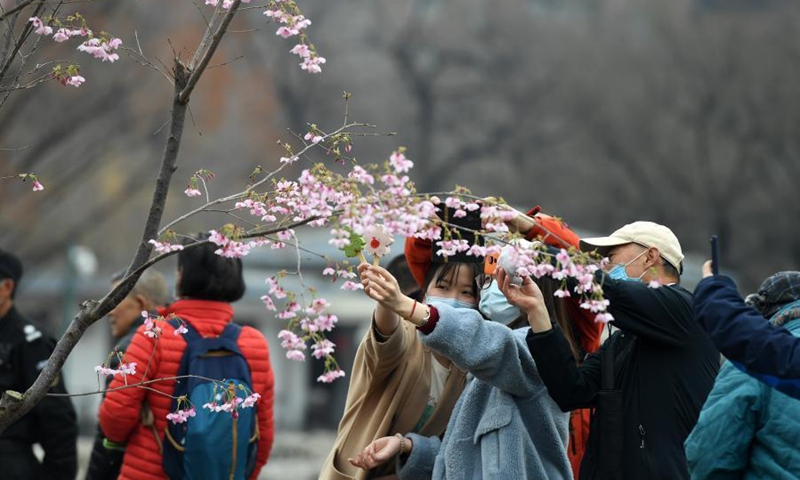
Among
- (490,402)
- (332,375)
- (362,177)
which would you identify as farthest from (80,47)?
(490,402)

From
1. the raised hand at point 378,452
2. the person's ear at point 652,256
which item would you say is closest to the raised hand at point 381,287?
the raised hand at point 378,452

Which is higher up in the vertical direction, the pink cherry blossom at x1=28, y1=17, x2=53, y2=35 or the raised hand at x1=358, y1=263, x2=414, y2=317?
the pink cherry blossom at x1=28, y1=17, x2=53, y2=35

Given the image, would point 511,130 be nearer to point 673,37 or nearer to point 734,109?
point 673,37

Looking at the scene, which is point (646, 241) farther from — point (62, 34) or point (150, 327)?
point (62, 34)

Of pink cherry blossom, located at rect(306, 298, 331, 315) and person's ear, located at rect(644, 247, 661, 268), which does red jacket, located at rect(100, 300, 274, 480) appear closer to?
pink cherry blossom, located at rect(306, 298, 331, 315)

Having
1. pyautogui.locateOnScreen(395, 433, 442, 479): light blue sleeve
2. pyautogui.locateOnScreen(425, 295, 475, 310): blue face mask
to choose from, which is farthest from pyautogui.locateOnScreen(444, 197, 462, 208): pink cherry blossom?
pyautogui.locateOnScreen(395, 433, 442, 479): light blue sleeve

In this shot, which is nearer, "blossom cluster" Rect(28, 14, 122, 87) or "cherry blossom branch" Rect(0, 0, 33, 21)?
"cherry blossom branch" Rect(0, 0, 33, 21)

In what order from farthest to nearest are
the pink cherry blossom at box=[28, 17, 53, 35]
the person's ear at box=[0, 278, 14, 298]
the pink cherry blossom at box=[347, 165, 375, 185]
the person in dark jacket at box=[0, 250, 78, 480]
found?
the person's ear at box=[0, 278, 14, 298]
the person in dark jacket at box=[0, 250, 78, 480]
the pink cherry blossom at box=[28, 17, 53, 35]
the pink cherry blossom at box=[347, 165, 375, 185]

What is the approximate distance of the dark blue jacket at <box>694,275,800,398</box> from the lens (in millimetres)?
3812

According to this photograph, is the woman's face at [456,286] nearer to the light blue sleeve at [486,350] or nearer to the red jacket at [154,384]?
the light blue sleeve at [486,350]

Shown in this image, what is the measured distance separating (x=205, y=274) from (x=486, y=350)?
1864 millimetres

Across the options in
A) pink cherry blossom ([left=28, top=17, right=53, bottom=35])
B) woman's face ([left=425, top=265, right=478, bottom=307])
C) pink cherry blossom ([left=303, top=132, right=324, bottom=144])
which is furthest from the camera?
woman's face ([left=425, top=265, right=478, bottom=307])

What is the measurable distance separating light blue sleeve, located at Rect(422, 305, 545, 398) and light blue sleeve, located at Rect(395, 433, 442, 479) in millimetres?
502

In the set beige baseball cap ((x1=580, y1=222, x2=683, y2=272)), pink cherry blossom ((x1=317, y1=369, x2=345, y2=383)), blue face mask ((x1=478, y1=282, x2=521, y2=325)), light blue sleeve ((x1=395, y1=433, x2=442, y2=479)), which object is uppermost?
beige baseball cap ((x1=580, y1=222, x2=683, y2=272))
